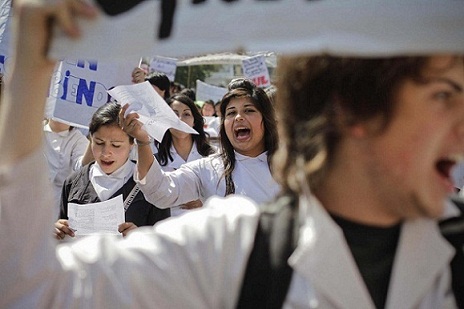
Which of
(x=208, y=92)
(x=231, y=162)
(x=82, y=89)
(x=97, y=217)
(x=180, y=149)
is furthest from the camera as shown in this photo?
(x=208, y=92)

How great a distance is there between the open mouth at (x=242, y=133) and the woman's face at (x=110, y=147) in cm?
64

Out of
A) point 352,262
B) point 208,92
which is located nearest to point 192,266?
point 352,262

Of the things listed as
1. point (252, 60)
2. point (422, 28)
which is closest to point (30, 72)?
point (422, 28)

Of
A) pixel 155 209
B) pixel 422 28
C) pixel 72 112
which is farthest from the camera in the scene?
pixel 72 112

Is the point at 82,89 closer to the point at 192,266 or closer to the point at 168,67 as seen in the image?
the point at 192,266

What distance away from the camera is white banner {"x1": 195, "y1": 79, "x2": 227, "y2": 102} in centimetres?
1027

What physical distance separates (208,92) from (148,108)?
670 centimetres

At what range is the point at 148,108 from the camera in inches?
147

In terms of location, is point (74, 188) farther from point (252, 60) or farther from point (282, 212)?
point (252, 60)

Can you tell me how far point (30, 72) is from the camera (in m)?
1.15

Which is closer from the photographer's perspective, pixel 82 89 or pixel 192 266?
pixel 192 266

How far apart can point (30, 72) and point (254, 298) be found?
55 cm

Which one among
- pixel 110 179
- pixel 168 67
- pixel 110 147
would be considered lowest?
pixel 110 179

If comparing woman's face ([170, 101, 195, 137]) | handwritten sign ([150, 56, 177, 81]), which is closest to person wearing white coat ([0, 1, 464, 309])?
woman's face ([170, 101, 195, 137])
